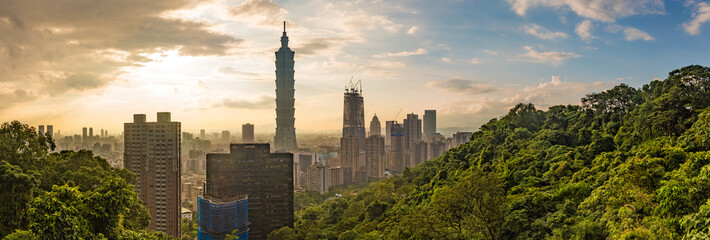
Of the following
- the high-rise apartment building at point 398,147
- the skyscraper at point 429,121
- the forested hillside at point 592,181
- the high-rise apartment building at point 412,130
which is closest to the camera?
the forested hillside at point 592,181

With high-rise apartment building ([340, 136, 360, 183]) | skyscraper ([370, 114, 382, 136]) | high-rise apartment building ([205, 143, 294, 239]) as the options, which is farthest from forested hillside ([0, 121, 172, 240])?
skyscraper ([370, 114, 382, 136])

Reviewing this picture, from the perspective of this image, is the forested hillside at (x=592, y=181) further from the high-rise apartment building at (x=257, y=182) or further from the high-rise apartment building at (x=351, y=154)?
the high-rise apartment building at (x=351, y=154)

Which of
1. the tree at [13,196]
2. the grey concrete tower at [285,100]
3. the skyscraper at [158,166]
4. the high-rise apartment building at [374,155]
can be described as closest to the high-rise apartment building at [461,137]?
the high-rise apartment building at [374,155]

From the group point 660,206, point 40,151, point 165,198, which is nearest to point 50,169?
point 40,151

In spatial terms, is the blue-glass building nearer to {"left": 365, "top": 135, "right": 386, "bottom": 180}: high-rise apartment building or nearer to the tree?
the tree

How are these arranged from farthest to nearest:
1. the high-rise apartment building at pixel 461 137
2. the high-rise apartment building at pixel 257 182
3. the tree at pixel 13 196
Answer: the high-rise apartment building at pixel 461 137
the high-rise apartment building at pixel 257 182
the tree at pixel 13 196

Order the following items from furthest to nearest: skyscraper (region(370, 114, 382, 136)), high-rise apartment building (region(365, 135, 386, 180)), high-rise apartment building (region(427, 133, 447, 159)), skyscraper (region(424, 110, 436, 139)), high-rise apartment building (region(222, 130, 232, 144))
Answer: skyscraper (region(370, 114, 382, 136))
skyscraper (region(424, 110, 436, 139))
high-rise apartment building (region(222, 130, 232, 144))
high-rise apartment building (region(365, 135, 386, 180))
high-rise apartment building (region(427, 133, 447, 159))

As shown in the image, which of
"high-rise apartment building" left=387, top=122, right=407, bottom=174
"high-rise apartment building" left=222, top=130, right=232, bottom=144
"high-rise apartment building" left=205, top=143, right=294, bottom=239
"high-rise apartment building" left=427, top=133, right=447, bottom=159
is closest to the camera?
"high-rise apartment building" left=205, top=143, right=294, bottom=239
